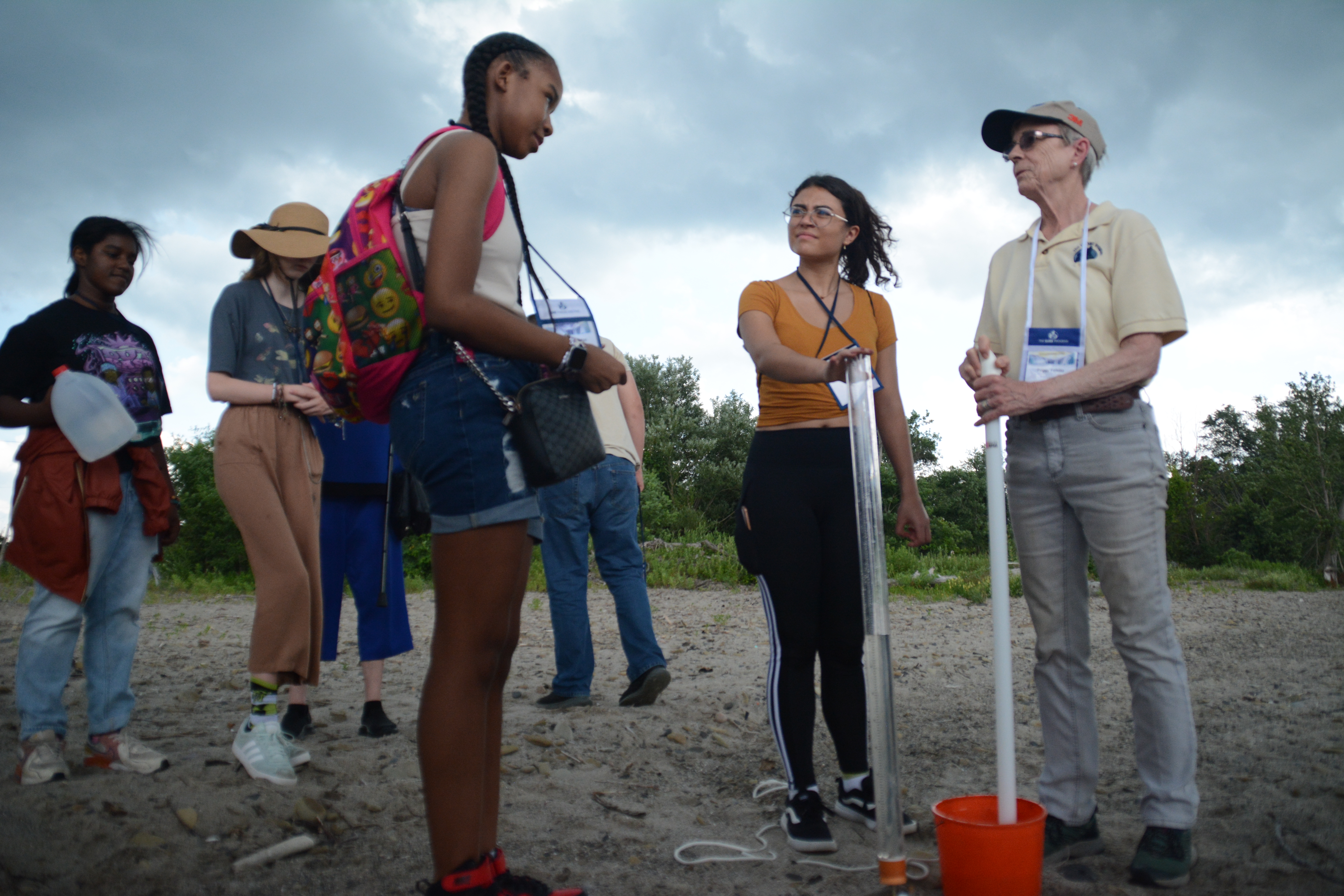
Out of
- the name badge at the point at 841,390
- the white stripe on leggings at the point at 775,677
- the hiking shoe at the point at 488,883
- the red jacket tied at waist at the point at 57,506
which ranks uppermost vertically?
the name badge at the point at 841,390

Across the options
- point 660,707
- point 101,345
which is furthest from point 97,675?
point 660,707

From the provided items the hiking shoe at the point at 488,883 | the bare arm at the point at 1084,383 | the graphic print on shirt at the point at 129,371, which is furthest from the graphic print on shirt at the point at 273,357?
the bare arm at the point at 1084,383

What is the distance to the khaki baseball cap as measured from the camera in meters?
2.81

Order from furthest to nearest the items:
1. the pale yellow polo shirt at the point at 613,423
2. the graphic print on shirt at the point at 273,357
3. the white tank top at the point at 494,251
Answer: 1. the pale yellow polo shirt at the point at 613,423
2. the graphic print on shirt at the point at 273,357
3. the white tank top at the point at 494,251

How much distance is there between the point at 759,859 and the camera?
2.67m

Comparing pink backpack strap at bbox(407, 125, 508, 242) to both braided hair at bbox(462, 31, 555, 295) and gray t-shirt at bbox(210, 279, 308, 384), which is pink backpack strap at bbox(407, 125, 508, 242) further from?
gray t-shirt at bbox(210, 279, 308, 384)

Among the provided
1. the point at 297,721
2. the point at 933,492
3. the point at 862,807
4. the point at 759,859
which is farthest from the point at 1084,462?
the point at 933,492

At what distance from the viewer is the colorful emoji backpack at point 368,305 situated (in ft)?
6.31

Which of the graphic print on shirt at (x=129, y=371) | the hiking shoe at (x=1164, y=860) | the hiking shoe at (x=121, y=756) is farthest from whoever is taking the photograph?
the graphic print on shirt at (x=129, y=371)

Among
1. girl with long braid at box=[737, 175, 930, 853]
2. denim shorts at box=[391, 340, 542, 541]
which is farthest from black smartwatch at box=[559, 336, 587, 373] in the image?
girl with long braid at box=[737, 175, 930, 853]

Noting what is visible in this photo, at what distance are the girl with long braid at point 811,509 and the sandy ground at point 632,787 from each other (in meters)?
0.27

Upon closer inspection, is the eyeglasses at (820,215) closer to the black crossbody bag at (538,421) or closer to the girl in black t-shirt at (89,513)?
the black crossbody bag at (538,421)

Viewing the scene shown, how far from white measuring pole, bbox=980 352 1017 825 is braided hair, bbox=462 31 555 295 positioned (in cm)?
137

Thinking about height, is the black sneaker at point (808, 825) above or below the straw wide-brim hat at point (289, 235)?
A: below
